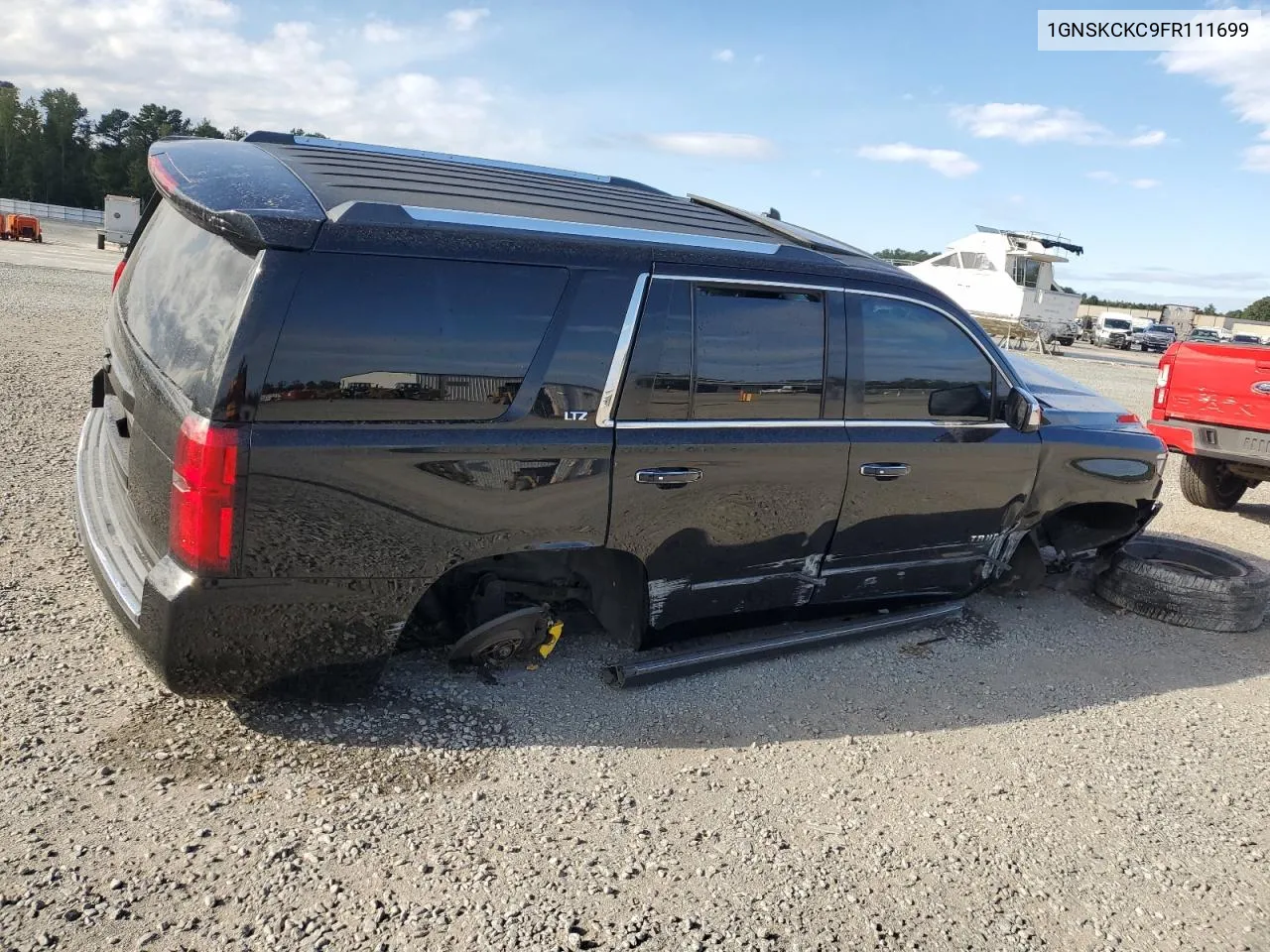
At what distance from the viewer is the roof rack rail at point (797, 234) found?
14.0 ft

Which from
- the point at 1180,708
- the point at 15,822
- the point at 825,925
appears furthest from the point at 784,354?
the point at 15,822

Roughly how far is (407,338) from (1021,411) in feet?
9.72

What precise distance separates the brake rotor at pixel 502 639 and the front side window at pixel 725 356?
89 centimetres

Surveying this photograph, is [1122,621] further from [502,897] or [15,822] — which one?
[15,822]

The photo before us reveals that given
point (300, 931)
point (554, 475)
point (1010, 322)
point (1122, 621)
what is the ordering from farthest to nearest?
point (1010, 322)
point (1122, 621)
point (554, 475)
point (300, 931)

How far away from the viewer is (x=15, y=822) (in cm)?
260

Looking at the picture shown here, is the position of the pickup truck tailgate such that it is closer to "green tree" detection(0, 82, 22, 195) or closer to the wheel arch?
the wheel arch

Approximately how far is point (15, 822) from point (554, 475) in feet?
6.13

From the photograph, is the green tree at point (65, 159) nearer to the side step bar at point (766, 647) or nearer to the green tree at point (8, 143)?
the green tree at point (8, 143)

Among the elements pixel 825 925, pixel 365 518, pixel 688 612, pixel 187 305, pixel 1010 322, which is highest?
pixel 1010 322

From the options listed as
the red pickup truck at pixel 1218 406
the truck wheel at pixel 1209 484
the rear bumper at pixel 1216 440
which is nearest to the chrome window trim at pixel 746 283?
the rear bumper at pixel 1216 440

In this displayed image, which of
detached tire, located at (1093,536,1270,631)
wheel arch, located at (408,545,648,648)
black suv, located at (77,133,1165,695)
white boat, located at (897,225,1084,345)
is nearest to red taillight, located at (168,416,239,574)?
black suv, located at (77,133,1165,695)

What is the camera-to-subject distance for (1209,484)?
26.4 feet

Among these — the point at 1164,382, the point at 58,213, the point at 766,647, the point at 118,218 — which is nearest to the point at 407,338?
the point at 766,647
